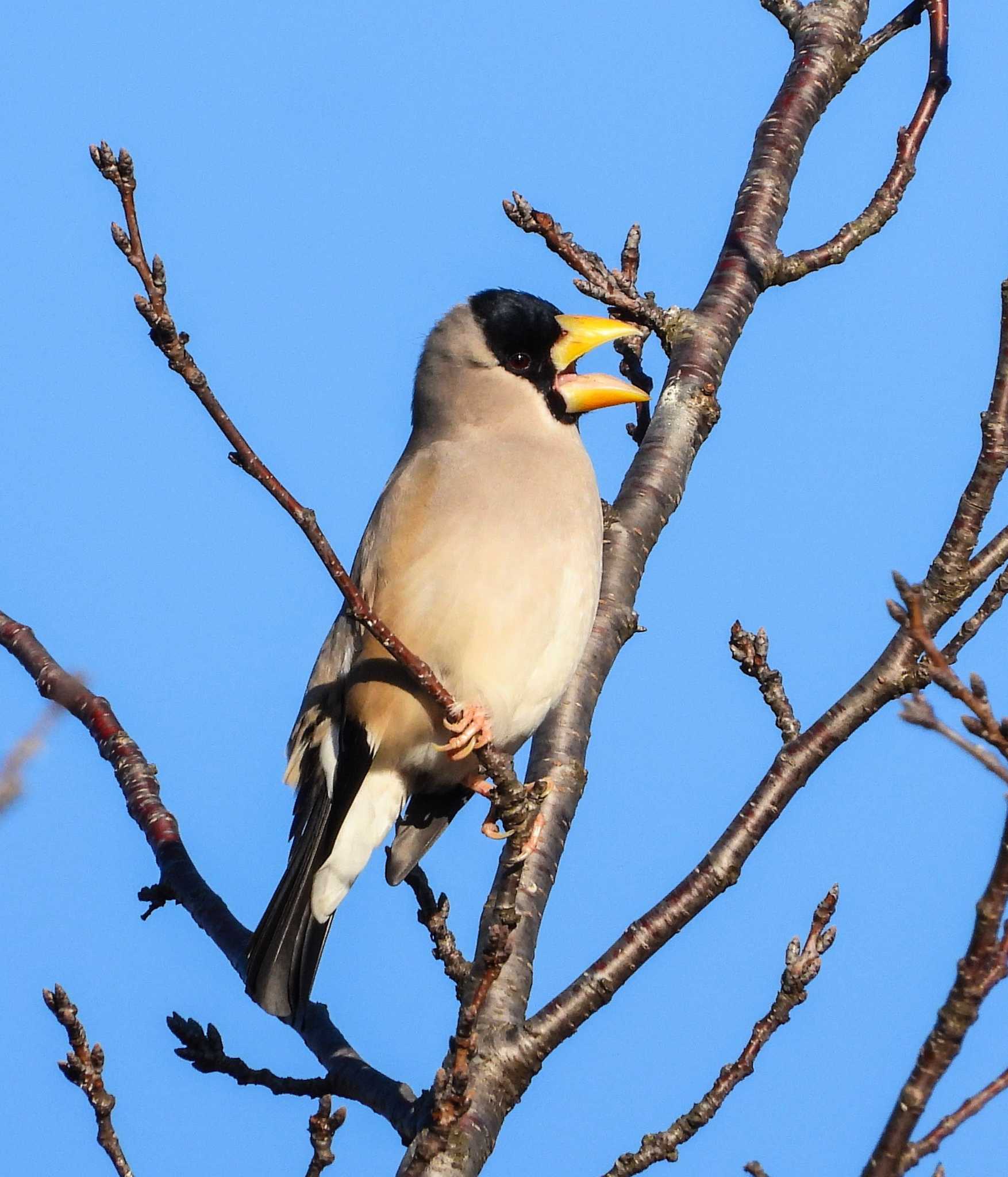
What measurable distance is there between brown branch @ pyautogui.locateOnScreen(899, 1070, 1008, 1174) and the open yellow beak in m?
3.92

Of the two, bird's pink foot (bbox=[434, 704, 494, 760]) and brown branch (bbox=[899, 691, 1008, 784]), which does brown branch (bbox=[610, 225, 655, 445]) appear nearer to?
bird's pink foot (bbox=[434, 704, 494, 760])

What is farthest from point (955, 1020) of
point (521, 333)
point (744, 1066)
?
point (521, 333)

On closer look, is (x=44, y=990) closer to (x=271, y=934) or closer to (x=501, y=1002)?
(x=271, y=934)

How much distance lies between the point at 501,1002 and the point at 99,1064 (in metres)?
1.27

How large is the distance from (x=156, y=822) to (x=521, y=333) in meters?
2.50

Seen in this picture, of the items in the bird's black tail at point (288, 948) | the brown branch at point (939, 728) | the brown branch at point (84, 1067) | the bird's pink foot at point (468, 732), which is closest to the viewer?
the brown branch at point (939, 728)

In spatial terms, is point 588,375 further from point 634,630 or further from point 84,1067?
point 84,1067

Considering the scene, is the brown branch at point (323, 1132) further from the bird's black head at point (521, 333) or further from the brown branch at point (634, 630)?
the bird's black head at point (521, 333)

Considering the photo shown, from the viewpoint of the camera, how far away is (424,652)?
232 inches

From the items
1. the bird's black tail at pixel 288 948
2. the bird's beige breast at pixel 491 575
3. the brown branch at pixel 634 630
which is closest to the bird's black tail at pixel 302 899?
the bird's black tail at pixel 288 948

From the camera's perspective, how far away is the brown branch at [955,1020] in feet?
10.2

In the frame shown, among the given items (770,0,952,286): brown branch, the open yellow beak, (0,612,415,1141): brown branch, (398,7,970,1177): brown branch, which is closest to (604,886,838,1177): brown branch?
(398,7,970,1177): brown branch

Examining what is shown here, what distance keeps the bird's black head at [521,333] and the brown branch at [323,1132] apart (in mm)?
3037

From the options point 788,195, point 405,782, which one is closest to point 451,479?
point 405,782
